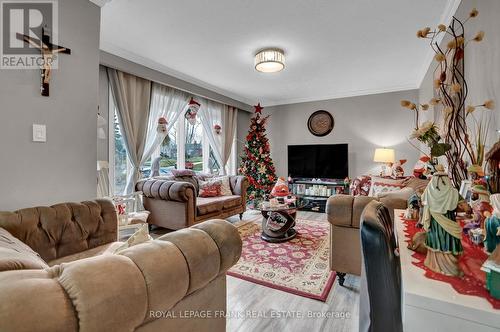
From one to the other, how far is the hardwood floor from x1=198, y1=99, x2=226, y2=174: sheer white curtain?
3.54 m

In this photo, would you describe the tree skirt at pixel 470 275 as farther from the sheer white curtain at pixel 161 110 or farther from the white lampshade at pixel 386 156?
the sheer white curtain at pixel 161 110

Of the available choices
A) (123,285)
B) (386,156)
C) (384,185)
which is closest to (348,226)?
(384,185)

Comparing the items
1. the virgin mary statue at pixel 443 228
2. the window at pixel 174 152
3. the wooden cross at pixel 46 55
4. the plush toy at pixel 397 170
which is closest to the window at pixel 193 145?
the window at pixel 174 152

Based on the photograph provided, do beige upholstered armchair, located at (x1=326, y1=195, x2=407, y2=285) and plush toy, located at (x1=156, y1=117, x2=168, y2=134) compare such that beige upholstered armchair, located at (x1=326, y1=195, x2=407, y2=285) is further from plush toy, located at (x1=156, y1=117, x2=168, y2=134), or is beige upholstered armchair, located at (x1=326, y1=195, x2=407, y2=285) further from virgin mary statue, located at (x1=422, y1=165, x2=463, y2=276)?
plush toy, located at (x1=156, y1=117, x2=168, y2=134)

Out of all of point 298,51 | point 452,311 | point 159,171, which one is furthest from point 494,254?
point 159,171

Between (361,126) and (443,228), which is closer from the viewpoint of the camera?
(443,228)

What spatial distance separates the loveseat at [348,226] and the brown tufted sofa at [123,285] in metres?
1.27

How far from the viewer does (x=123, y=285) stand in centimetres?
69

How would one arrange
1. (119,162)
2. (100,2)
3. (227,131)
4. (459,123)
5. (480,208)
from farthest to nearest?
(227,131) < (119,162) < (100,2) < (459,123) < (480,208)

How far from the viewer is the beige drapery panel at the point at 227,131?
5613 mm

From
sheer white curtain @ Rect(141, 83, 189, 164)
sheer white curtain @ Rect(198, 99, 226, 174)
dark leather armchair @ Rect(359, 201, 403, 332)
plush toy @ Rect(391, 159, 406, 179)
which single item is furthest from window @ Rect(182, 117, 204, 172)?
dark leather armchair @ Rect(359, 201, 403, 332)

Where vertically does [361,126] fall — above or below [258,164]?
above

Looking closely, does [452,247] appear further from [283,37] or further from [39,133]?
[283,37]

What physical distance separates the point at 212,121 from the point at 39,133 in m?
3.74
